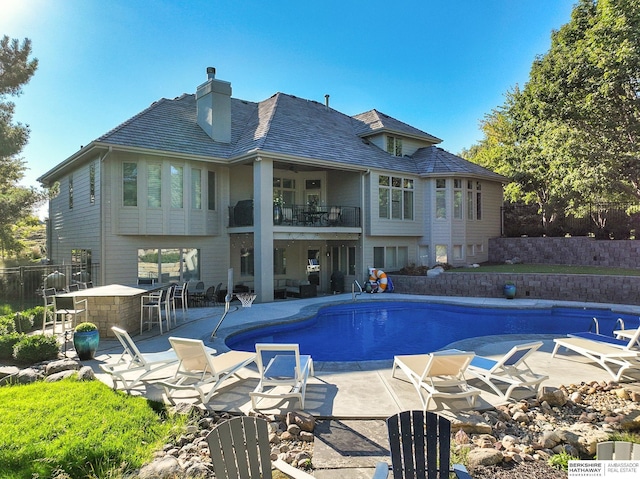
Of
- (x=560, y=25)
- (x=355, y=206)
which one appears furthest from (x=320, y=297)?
(x=560, y=25)

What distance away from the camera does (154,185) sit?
49.2ft

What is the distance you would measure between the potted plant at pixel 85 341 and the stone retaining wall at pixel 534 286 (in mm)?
13668

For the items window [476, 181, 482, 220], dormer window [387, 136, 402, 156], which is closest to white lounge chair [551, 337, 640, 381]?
window [476, 181, 482, 220]

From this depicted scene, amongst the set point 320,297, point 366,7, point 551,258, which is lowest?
point 320,297

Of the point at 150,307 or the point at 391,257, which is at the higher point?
the point at 391,257

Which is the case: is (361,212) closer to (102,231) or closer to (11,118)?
(102,231)

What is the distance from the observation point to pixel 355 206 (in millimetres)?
19047

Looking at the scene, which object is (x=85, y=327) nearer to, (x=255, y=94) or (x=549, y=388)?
(x=549, y=388)

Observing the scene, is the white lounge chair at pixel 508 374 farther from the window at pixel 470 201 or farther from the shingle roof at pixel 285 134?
the window at pixel 470 201

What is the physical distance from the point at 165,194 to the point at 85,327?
8311mm

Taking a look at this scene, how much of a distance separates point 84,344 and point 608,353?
9910 mm

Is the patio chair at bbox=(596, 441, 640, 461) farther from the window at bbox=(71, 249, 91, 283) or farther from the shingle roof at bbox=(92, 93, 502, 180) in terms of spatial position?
the window at bbox=(71, 249, 91, 283)

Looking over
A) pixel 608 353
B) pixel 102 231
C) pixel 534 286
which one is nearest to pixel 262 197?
pixel 102 231

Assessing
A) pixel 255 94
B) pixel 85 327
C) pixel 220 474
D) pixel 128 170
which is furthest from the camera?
pixel 255 94
